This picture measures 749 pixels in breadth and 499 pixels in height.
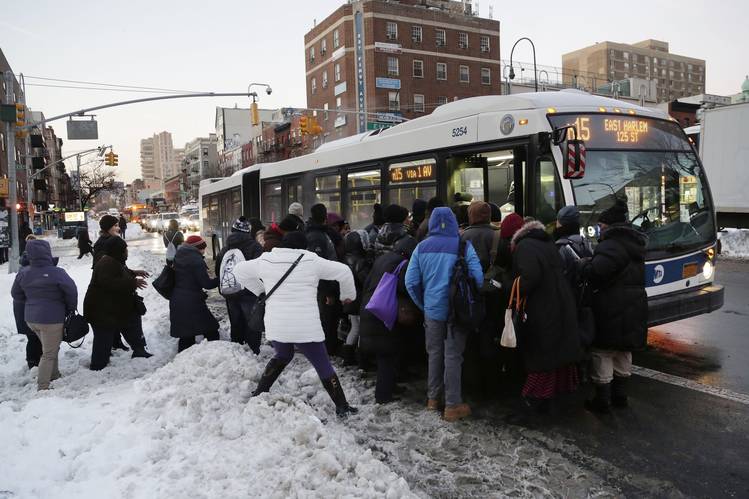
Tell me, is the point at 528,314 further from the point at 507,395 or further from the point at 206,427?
the point at 206,427

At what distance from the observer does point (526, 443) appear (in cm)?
480

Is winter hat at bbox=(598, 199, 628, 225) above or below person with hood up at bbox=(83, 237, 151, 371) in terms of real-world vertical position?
above

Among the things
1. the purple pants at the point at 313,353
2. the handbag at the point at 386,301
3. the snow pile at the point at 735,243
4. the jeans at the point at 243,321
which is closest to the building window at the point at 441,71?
the snow pile at the point at 735,243

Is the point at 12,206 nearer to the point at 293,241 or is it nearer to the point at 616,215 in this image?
the point at 293,241

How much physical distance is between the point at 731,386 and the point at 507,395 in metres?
2.43

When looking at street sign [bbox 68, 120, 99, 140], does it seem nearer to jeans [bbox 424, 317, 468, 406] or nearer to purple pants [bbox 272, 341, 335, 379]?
purple pants [bbox 272, 341, 335, 379]

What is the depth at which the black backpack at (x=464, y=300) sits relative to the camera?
5.04 meters

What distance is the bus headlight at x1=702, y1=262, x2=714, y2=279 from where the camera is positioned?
730 cm

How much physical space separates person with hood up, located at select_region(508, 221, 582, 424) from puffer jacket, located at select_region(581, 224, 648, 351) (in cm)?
37

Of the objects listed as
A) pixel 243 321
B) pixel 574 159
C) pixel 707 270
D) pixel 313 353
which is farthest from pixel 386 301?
pixel 707 270

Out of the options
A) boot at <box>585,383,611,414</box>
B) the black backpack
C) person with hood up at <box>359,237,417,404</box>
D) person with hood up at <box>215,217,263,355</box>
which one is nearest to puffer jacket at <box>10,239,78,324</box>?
person with hood up at <box>215,217,263,355</box>

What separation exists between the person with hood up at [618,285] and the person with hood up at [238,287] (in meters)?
4.13

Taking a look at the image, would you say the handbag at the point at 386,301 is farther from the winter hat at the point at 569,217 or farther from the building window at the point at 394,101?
the building window at the point at 394,101

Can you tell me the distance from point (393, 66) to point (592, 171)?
50.3 m
